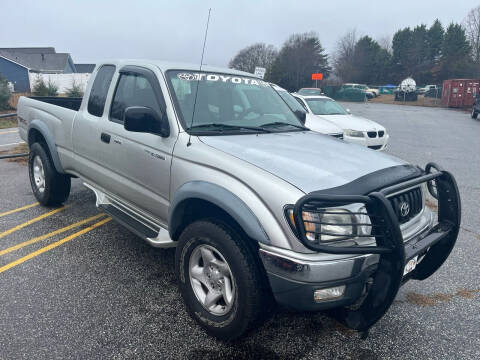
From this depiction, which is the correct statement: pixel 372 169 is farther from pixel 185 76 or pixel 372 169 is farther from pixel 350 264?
pixel 185 76

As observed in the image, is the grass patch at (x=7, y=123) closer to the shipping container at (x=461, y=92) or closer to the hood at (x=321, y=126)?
the hood at (x=321, y=126)

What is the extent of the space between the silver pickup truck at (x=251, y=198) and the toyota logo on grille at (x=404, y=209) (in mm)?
13

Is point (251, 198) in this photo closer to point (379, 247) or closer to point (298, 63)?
point (379, 247)

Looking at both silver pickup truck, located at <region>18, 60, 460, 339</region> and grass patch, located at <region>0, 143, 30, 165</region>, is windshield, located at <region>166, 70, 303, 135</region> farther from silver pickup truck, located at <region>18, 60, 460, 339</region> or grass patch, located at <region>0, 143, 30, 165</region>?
grass patch, located at <region>0, 143, 30, 165</region>

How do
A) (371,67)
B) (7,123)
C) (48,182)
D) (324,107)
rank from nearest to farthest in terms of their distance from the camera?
(48,182) → (324,107) → (7,123) → (371,67)

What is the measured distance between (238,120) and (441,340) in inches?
93.1

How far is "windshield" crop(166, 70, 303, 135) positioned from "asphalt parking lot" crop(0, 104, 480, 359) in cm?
152

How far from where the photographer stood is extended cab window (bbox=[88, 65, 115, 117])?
419cm

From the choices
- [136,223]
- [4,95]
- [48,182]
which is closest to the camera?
[136,223]

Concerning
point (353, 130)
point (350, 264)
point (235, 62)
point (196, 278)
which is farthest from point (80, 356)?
point (235, 62)

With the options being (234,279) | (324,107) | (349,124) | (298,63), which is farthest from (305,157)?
(298,63)

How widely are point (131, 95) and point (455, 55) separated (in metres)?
63.6

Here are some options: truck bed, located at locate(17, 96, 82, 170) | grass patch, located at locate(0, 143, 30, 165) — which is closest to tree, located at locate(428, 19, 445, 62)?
grass patch, located at locate(0, 143, 30, 165)

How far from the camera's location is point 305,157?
2.87m
